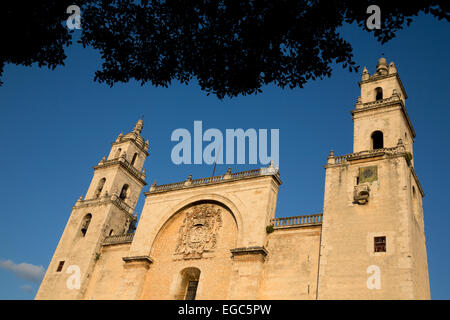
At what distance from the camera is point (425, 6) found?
7188 mm

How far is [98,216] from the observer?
3139 centimetres

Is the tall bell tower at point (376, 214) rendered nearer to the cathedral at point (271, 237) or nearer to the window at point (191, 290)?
the cathedral at point (271, 237)

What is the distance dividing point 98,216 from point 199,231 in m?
10.7

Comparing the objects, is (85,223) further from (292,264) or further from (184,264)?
(292,264)

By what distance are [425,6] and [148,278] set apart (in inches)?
894

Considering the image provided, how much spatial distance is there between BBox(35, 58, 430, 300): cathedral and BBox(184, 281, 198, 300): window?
63 mm

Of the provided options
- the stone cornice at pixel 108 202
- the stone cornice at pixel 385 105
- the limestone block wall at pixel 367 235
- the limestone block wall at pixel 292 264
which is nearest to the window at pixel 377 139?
the stone cornice at pixel 385 105

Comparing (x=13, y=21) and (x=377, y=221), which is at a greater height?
(x=377, y=221)

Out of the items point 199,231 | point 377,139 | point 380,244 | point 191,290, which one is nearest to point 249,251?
point 199,231

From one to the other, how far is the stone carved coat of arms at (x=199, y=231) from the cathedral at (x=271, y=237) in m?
0.07

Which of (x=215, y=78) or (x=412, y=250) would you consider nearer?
(x=215, y=78)

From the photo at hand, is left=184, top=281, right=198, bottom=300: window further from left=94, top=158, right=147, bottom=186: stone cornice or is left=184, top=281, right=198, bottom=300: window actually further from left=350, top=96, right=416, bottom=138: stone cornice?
left=350, top=96, right=416, bottom=138: stone cornice
